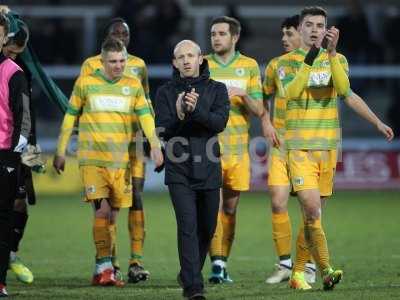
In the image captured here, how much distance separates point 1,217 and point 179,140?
163 centimetres

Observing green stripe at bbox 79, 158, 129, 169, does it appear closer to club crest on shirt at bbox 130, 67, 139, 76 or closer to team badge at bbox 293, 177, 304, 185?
club crest on shirt at bbox 130, 67, 139, 76

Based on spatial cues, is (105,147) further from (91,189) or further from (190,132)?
(190,132)

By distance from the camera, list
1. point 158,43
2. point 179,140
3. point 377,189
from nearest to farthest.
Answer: point 179,140 < point 377,189 < point 158,43

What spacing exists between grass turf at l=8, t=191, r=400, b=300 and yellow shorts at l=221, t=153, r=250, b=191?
899mm

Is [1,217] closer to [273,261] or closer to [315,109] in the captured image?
Answer: [315,109]

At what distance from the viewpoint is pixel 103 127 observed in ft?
38.4

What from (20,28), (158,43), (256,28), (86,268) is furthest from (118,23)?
(256,28)

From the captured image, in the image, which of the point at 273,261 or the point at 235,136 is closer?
the point at 235,136

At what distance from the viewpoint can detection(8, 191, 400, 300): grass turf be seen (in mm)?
10617

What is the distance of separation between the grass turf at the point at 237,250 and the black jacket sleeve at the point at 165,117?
1.42 m

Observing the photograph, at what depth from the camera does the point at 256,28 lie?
88.0 ft

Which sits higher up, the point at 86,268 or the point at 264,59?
the point at 264,59

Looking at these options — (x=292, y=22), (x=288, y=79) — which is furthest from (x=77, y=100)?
(x=292, y=22)

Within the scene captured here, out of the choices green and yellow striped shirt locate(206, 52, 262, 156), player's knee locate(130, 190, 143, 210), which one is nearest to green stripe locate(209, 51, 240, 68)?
green and yellow striped shirt locate(206, 52, 262, 156)
